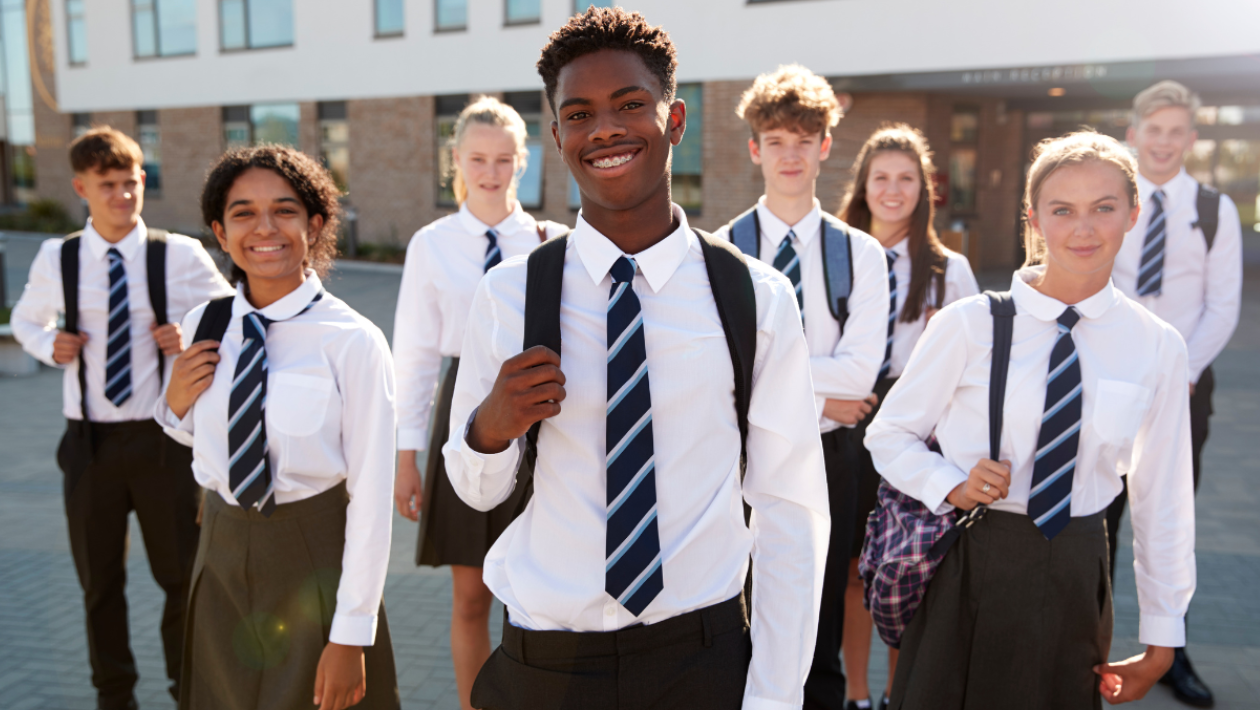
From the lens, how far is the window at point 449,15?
69.8 feet

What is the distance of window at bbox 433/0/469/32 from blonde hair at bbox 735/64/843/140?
63.5ft

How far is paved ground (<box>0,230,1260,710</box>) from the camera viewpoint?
13.0ft

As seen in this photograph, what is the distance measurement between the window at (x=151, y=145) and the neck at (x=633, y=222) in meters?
28.7

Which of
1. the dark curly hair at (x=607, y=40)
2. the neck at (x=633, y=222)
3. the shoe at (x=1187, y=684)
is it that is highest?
the dark curly hair at (x=607, y=40)

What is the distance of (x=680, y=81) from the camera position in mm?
18500

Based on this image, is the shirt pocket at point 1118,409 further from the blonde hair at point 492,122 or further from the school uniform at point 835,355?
the blonde hair at point 492,122

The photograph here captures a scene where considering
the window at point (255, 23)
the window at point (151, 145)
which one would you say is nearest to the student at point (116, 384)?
the window at point (255, 23)

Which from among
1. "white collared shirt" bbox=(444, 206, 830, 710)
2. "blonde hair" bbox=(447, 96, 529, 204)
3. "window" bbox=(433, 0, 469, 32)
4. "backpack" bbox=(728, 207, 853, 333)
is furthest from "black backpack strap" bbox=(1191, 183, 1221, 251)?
"window" bbox=(433, 0, 469, 32)

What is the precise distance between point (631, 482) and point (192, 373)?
1487 millimetres

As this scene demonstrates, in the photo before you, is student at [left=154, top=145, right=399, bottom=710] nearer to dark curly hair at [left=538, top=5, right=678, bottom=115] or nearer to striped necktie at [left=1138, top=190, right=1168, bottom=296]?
dark curly hair at [left=538, top=5, right=678, bottom=115]

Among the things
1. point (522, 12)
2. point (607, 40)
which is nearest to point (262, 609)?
point (607, 40)

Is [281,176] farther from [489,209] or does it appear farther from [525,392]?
[525,392]

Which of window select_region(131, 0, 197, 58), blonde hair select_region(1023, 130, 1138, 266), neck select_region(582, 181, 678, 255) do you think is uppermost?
window select_region(131, 0, 197, 58)

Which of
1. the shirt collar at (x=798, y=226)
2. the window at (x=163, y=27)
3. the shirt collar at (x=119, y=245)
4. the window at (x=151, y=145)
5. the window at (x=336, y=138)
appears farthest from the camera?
the window at (x=151, y=145)
